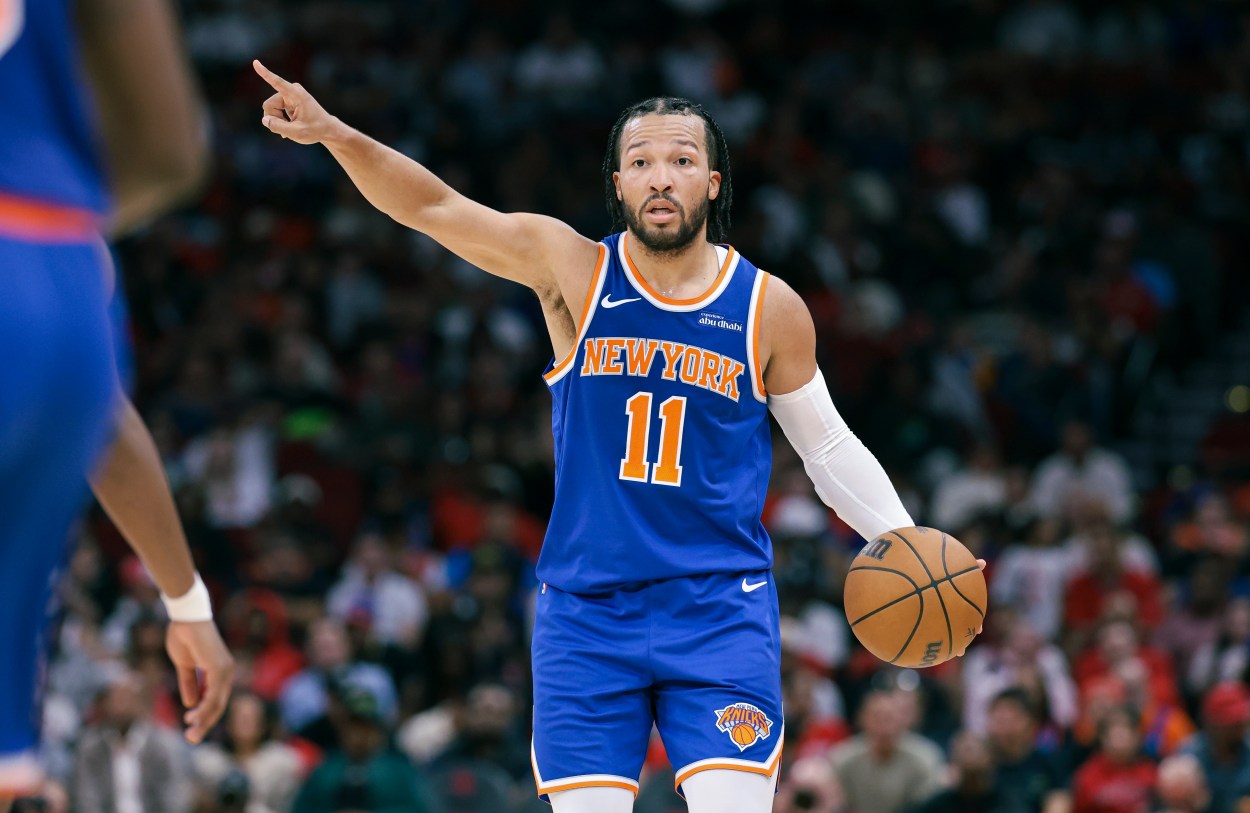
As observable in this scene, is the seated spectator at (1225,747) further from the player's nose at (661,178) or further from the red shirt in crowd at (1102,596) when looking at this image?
the player's nose at (661,178)

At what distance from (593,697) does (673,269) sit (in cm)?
134

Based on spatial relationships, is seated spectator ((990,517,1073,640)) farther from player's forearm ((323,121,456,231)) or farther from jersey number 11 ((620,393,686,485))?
player's forearm ((323,121,456,231))

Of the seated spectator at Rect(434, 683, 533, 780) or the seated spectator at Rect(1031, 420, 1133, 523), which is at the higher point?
the seated spectator at Rect(1031, 420, 1133, 523)

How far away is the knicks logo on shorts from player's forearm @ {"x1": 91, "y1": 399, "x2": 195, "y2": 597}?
2255mm

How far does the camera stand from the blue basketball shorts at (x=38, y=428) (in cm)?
191

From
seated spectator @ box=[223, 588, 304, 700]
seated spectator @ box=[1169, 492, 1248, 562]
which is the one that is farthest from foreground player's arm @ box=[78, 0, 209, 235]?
seated spectator @ box=[1169, 492, 1248, 562]

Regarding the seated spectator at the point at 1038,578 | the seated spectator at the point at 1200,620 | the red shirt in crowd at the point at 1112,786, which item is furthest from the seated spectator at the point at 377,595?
the seated spectator at the point at 1200,620

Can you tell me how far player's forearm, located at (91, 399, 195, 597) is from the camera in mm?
2684

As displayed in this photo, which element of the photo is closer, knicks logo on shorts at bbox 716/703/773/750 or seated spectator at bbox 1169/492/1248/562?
knicks logo on shorts at bbox 716/703/773/750

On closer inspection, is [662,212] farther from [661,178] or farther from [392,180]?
[392,180]

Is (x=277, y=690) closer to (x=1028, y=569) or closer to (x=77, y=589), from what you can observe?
(x=77, y=589)

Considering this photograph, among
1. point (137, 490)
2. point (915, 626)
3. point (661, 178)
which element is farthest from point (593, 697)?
point (137, 490)

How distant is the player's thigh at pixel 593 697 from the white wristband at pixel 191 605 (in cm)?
173

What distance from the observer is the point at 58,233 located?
2.01 meters
